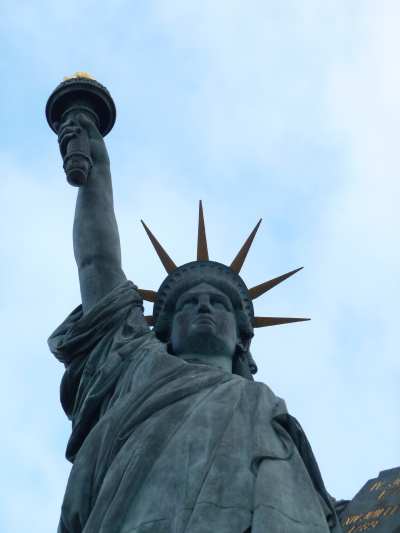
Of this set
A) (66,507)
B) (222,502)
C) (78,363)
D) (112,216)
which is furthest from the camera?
(112,216)

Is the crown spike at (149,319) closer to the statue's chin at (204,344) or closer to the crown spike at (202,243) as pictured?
the crown spike at (202,243)

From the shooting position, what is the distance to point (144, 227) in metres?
12.4

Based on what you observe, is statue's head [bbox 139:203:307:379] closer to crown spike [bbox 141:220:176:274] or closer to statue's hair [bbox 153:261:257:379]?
statue's hair [bbox 153:261:257:379]

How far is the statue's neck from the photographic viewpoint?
1055 centimetres

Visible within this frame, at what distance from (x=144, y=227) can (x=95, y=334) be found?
6.22 ft

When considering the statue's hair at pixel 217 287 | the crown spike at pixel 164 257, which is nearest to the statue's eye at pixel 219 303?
the statue's hair at pixel 217 287

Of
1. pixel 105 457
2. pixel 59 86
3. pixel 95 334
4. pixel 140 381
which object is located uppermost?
pixel 59 86

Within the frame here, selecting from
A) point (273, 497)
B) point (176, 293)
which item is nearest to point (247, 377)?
point (176, 293)

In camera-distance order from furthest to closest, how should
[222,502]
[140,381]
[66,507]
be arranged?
[140,381], [66,507], [222,502]

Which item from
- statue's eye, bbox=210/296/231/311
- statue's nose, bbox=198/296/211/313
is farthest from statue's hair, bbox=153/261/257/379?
statue's nose, bbox=198/296/211/313

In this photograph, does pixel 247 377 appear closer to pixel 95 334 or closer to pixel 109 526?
pixel 95 334

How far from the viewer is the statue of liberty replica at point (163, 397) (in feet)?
28.1

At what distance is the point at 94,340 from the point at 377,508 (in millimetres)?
18822

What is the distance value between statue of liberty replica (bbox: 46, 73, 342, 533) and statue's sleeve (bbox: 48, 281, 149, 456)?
0.4 inches
